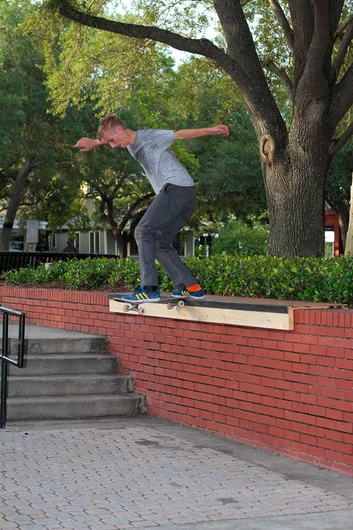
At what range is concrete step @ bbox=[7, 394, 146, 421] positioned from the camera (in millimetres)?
9297

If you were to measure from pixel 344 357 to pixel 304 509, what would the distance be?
1501 millimetres

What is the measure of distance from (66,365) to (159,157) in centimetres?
287

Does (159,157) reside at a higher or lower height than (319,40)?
lower

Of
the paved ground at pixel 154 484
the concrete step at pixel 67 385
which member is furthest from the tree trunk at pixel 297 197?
the paved ground at pixel 154 484

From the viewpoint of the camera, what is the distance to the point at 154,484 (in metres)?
6.70

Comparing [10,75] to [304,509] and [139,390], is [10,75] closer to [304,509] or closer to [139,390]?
[139,390]

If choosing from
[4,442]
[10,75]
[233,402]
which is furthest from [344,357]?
[10,75]

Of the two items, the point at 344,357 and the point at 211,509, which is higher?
the point at 344,357

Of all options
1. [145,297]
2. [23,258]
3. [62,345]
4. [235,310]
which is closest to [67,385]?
[62,345]

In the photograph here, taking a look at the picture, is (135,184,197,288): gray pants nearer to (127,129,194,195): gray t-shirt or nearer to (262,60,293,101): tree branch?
(127,129,194,195): gray t-shirt

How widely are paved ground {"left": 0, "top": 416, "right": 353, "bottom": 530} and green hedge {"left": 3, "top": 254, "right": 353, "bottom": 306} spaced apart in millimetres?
1529

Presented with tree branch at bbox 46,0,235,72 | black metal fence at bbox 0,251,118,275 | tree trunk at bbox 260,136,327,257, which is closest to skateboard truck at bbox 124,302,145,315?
tree trunk at bbox 260,136,327,257

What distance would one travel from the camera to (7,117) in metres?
34.0

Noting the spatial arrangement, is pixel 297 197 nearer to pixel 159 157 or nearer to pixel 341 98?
pixel 341 98
